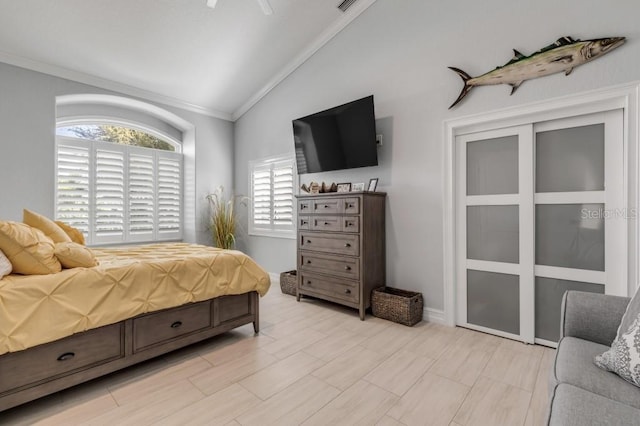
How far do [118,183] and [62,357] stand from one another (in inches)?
127

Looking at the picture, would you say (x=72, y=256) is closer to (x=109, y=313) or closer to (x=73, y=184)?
(x=109, y=313)

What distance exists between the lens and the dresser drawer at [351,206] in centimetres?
315

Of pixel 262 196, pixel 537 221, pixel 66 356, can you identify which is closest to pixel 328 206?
pixel 262 196

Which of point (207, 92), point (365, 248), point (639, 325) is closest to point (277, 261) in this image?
point (365, 248)

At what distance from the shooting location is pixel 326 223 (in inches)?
137

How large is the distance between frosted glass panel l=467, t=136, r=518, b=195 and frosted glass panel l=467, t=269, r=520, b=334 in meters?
0.79

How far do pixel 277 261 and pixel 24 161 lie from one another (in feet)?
10.8

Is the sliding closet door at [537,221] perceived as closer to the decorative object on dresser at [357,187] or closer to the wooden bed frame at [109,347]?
the decorative object on dresser at [357,187]

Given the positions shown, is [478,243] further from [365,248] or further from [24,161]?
[24,161]

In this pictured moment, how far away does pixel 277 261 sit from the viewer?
4773 millimetres

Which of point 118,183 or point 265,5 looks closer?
point 265,5

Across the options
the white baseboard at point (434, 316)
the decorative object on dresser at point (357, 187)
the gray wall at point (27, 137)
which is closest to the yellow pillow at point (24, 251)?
the gray wall at point (27, 137)

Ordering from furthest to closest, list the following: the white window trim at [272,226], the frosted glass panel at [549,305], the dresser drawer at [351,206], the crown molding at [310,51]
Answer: the white window trim at [272,226], the crown molding at [310,51], the dresser drawer at [351,206], the frosted glass panel at [549,305]

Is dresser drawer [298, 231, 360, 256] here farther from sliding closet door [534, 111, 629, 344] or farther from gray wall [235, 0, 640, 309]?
sliding closet door [534, 111, 629, 344]
